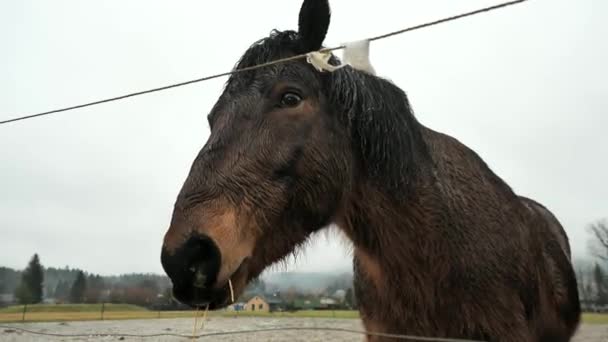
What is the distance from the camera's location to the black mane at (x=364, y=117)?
2461mm

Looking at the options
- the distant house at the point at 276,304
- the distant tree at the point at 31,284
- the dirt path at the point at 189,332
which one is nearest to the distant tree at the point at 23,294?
the distant tree at the point at 31,284

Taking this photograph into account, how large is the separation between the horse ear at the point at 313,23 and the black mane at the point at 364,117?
59 mm

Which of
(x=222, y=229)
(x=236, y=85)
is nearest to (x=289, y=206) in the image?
(x=222, y=229)

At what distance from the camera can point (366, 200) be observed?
250cm

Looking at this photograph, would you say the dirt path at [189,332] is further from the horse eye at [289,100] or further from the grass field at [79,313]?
the horse eye at [289,100]

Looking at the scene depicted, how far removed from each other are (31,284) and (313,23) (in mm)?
23321

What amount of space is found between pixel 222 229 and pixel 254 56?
50.0 inches

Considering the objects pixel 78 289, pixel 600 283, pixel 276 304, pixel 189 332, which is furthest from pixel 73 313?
pixel 600 283

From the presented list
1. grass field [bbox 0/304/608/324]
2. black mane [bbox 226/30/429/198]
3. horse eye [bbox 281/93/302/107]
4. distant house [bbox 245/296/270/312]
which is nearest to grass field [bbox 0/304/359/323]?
grass field [bbox 0/304/608/324]

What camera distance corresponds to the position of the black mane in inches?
96.9

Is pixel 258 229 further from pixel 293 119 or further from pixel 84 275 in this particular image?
pixel 84 275

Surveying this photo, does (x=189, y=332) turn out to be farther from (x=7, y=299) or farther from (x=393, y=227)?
(x=393, y=227)

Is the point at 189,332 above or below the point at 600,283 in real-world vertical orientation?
below

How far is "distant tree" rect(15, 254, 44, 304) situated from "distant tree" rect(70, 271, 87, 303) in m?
2.71
